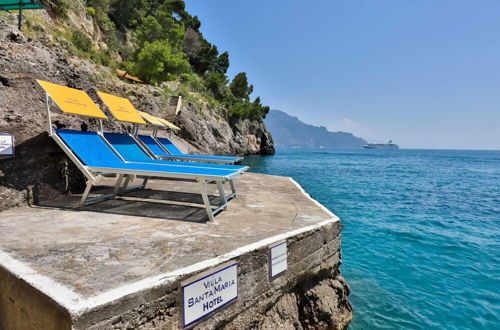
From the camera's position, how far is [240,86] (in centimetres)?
6197

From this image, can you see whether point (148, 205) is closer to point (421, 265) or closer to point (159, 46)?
point (421, 265)

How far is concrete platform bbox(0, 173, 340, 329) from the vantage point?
1883 mm

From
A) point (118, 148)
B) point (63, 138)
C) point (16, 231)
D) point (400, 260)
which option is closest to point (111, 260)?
point (16, 231)

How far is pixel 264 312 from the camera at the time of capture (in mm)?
3094

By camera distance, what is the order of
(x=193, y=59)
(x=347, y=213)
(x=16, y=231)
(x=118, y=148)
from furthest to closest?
(x=193, y=59), (x=347, y=213), (x=118, y=148), (x=16, y=231)

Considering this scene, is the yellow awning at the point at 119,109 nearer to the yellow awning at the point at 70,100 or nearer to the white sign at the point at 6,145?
the yellow awning at the point at 70,100

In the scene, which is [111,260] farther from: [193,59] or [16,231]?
[193,59]

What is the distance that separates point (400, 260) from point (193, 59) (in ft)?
186

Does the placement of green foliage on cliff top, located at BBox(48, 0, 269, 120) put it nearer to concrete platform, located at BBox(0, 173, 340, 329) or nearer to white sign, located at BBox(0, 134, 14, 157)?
white sign, located at BBox(0, 134, 14, 157)

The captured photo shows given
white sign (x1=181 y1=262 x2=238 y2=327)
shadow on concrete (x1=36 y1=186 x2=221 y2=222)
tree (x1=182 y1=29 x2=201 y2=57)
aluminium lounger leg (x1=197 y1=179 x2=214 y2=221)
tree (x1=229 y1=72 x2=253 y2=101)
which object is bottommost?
white sign (x1=181 y1=262 x2=238 y2=327)

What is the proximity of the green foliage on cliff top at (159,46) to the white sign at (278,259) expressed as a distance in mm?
26498

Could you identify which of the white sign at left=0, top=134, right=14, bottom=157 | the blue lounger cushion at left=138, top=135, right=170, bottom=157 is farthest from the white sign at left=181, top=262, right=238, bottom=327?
the blue lounger cushion at left=138, top=135, right=170, bottom=157

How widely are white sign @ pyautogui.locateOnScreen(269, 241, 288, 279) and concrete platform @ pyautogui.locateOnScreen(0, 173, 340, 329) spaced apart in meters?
0.09

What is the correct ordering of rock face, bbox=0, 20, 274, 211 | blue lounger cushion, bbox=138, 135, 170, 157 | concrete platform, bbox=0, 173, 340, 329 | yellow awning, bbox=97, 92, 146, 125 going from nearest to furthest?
concrete platform, bbox=0, 173, 340, 329 → rock face, bbox=0, 20, 274, 211 → yellow awning, bbox=97, 92, 146, 125 → blue lounger cushion, bbox=138, 135, 170, 157
